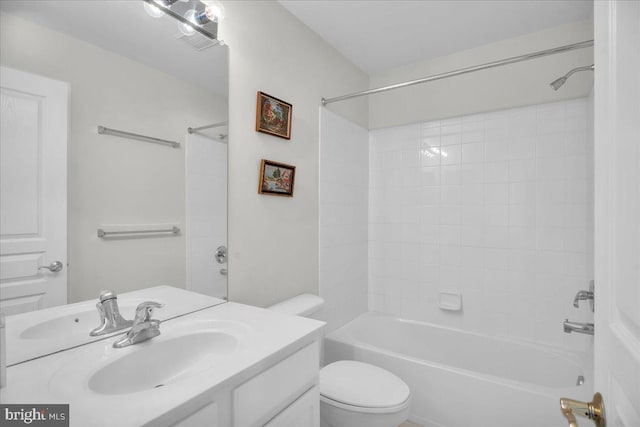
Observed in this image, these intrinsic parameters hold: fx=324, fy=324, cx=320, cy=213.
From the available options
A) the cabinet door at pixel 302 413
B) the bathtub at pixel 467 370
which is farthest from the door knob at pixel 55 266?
the bathtub at pixel 467 370

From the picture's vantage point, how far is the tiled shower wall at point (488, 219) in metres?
2.09

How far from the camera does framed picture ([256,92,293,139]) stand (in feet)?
5.67

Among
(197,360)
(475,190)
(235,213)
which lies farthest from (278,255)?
(475,190)

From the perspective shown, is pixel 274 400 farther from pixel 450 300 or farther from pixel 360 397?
pixel 450 300

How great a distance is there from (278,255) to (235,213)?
0.40m

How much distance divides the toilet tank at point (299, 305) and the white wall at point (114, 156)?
0.60 meters

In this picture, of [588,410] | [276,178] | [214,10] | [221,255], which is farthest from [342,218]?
[588,410]

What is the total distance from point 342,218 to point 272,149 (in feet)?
2.83

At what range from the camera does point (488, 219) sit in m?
2.35

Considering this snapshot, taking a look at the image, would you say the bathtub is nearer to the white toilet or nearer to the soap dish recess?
the soap dish recess

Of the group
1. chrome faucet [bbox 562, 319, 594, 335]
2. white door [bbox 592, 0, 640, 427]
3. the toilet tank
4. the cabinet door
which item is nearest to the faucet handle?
the cabinet door

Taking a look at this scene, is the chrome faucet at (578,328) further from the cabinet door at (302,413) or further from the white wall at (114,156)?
the white wall at (114,156)

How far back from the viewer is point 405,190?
2668 millimetres

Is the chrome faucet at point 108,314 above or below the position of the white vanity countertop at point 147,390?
above
